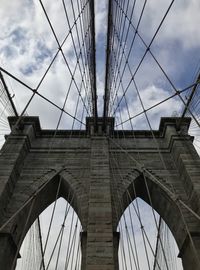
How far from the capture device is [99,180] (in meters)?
8.75

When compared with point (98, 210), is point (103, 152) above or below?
above

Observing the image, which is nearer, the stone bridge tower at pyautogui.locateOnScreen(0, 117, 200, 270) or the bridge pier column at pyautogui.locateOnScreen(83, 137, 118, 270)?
the bridge pier column at pyautogui.locateOnScreen(83, 137, 118, 270)

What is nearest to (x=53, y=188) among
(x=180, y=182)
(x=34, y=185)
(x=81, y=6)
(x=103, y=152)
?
(x=34, y=185)

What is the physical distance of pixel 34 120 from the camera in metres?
12.0

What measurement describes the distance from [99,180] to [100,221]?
5.78 ft

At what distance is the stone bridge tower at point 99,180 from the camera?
7535mm

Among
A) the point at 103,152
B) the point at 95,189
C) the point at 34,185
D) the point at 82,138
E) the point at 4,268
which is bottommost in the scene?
the point at 4,268

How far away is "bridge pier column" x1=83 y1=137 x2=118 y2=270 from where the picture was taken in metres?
6.20

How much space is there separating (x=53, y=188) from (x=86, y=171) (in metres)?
1.44

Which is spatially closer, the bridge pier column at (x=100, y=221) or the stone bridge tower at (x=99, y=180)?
the bridge pier column at (x=100, y=221)

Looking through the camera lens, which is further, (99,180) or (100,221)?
(99,180)

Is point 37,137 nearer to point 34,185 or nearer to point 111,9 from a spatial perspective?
point 34,185

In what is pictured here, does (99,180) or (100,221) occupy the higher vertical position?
(99,180)

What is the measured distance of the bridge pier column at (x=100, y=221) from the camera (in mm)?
6195
